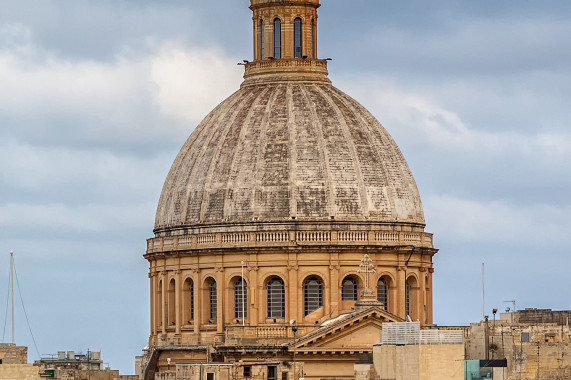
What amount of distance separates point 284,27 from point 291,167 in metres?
8.36

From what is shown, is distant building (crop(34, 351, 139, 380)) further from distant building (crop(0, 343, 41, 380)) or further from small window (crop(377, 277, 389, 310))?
small window (crop(377, 277, 389, 310))

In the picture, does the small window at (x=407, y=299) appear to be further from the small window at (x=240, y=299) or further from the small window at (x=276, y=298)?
the small window at (x=240, y=299)

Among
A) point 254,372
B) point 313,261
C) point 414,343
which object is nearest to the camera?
point 414,343

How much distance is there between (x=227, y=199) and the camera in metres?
137

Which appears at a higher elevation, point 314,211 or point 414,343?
point 314,211

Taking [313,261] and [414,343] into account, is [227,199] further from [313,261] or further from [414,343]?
[414,343]

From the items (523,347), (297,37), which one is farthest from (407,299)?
(523,347)

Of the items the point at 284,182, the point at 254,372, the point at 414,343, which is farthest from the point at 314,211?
the point at 414,343

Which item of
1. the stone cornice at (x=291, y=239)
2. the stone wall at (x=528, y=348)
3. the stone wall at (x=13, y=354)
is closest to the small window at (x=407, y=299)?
the stone cornice at (x=291, y=239)

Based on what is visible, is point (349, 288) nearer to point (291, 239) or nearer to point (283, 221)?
point (291, 239)

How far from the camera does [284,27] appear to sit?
141 meters

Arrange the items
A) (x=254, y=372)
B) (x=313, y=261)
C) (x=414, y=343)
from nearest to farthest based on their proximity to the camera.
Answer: (x=414, y=343) < (x=254, y=372) < (x=313, y=261)

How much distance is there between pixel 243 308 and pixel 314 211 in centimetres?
575

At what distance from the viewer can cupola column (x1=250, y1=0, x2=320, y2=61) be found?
141 metres
